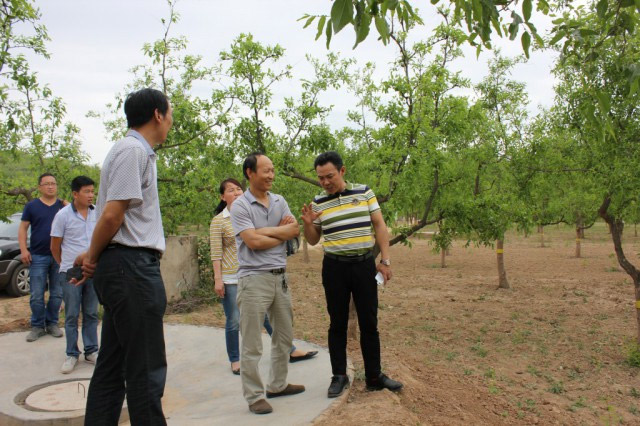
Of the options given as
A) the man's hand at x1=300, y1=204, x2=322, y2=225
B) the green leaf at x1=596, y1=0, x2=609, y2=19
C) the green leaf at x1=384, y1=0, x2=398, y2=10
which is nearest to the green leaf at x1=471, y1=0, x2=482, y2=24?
the green leaf at x1=384, y1=0, x2=398, y2=10

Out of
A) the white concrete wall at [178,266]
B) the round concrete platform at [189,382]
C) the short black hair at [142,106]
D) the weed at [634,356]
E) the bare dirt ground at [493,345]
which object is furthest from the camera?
the white concrete wall at [178,266]

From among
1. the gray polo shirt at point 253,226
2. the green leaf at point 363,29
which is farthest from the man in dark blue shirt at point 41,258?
the green leaf at point 363,29

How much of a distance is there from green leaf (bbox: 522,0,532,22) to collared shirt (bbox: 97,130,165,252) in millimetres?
1968

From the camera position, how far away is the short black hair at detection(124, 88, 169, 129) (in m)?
2.75

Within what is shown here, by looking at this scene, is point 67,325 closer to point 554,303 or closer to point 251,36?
point 251,36

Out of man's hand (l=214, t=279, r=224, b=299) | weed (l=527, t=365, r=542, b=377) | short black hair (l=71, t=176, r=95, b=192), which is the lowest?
weed (l=527, t=365, r=542, b=377)

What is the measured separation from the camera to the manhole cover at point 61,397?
4105 mm

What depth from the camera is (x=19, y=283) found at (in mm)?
10547

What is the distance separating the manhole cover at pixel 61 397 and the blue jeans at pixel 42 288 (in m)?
1.69

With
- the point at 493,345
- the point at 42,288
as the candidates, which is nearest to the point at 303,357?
the point at 42,288

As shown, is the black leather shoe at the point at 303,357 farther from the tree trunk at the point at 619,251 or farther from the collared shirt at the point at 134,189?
the tree trunk at the point at 619,251

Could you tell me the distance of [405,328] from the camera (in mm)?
8219

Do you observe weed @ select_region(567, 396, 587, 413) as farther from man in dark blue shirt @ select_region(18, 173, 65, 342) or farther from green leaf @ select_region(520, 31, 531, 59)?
man in dark blue shirt @ select_region(18, 173, 65, 342)

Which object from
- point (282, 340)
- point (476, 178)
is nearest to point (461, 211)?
point (476, 178)
